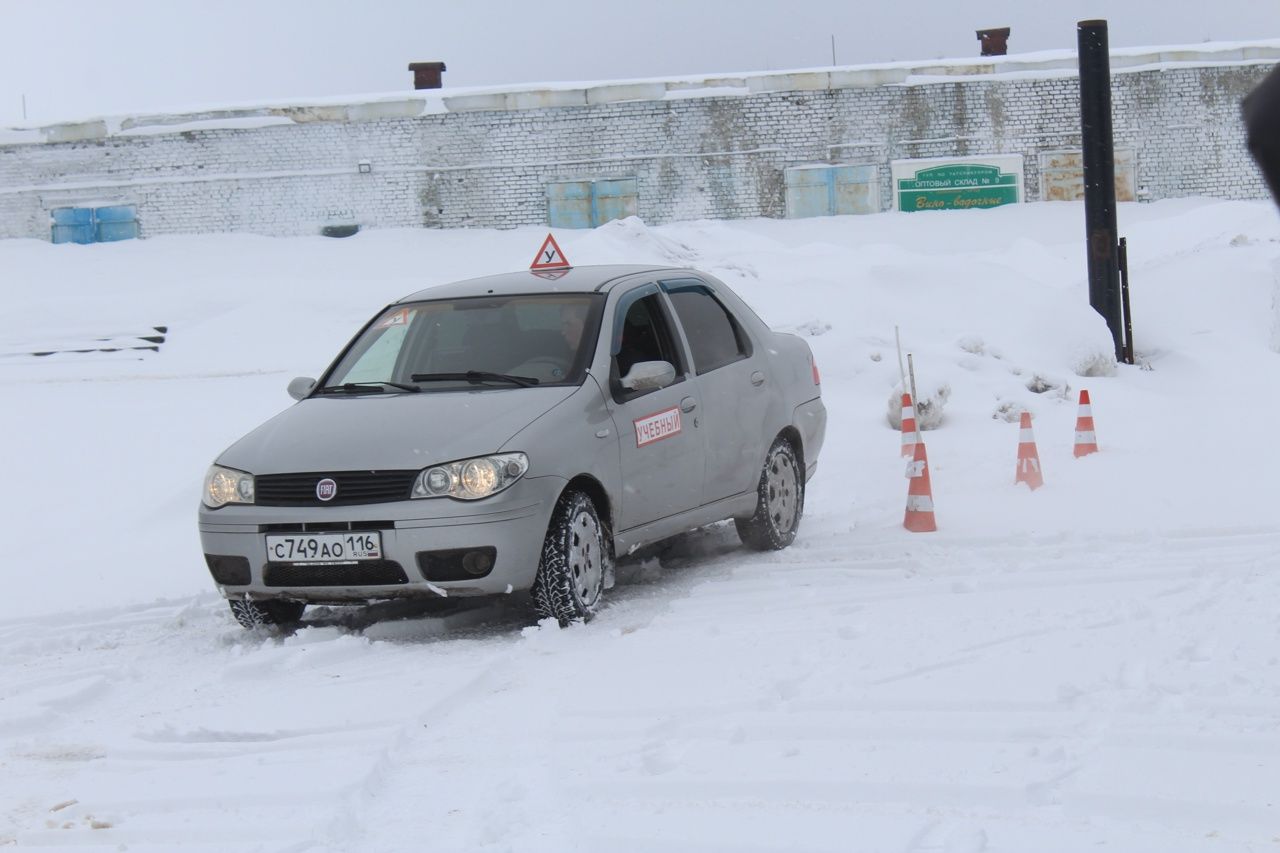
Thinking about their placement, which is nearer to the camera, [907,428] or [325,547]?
[325,547]

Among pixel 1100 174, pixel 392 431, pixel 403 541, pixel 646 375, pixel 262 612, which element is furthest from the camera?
pixel 1100 174

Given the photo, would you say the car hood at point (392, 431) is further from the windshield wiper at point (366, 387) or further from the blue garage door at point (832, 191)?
the blue garage door at point (832, 191)

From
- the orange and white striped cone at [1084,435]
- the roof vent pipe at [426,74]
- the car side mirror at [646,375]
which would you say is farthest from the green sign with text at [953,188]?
the car side mirror at [646,375]

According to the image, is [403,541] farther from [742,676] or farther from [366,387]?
[742,676]

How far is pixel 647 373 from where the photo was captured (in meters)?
6.71

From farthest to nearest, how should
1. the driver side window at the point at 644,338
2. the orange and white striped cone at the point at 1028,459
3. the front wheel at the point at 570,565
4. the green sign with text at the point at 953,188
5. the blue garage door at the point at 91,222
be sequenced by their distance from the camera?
the blue garage door at the point at 91,222
the green sign with text at the point at 953,188
the orange and white striped cone at the point at 1028,459
the driver side window at the point at 644,338
the front wheel at the point at 570,565

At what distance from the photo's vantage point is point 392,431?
6168mm

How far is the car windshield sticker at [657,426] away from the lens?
268 inches

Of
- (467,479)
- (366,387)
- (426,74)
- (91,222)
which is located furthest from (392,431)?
(426,74)

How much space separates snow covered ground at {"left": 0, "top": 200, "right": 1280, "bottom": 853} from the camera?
3842 millimetres

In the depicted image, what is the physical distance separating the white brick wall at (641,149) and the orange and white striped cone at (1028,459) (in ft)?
81.0

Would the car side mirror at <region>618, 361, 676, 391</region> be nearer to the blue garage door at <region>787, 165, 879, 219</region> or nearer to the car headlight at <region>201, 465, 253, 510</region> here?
the car headlight at <region>201, 465, 253, 510</region>

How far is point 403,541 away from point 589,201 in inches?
1131

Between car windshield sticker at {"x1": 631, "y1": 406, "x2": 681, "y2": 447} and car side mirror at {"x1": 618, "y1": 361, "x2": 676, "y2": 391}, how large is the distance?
0.15m
